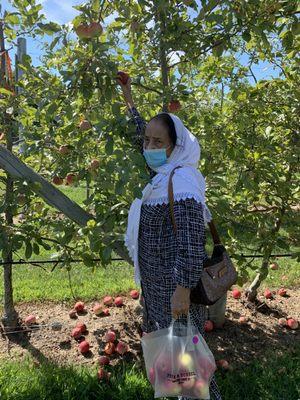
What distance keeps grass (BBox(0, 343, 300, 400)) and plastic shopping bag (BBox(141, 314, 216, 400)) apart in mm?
637

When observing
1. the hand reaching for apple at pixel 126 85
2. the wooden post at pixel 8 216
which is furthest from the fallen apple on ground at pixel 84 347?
the hand reaching for apple at pixel 126 85

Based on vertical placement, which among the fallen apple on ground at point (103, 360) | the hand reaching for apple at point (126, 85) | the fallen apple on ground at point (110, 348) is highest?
the hand reaching for apple at point (126, 85)

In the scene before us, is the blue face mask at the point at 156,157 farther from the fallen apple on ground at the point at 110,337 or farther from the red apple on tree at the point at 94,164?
the fallen apple on ground at the point at 110,337

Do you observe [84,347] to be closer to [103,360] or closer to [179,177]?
[103,360]

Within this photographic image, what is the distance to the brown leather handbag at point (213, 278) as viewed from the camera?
1.82 metres

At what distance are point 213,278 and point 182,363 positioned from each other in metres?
0.35

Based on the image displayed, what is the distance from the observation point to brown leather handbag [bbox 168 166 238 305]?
1816mm

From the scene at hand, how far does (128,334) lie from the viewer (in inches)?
124

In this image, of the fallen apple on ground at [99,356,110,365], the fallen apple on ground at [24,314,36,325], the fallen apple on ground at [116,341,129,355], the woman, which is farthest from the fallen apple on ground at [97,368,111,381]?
the fallen apple on ground at [24,314,36,325]

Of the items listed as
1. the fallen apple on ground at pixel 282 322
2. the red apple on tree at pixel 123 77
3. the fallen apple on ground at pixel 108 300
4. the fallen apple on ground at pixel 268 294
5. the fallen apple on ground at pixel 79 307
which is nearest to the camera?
the red apple on tree at pixel 123 77

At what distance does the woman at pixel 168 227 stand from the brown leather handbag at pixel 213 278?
0.05 m

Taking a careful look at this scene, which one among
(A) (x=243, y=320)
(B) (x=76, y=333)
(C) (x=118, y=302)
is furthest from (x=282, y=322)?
(B) (x=76, y=333)

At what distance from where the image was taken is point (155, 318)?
6.86 feet

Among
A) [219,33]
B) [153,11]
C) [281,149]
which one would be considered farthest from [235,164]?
[153,11]
